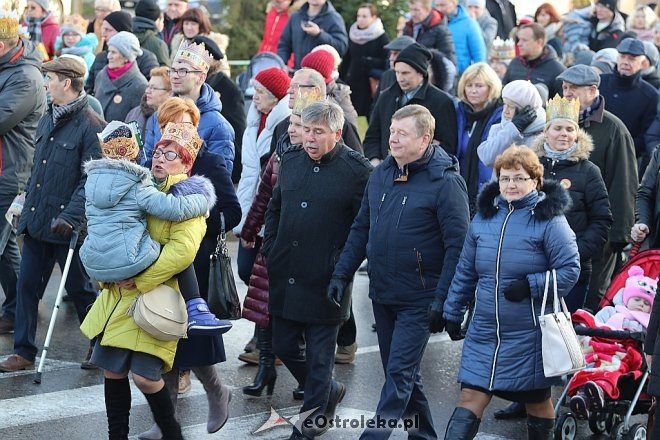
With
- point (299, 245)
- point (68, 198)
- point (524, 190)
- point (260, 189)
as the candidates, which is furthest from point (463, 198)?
point (68, 198)

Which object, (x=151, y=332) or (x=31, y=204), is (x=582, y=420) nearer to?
(x=151, y=332)

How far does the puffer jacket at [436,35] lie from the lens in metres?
15.0

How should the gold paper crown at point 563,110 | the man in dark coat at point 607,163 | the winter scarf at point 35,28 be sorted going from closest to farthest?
the gold paper crown at point 563,110
the man in dark coat at point 607,163
the winter scarf at point 35,28

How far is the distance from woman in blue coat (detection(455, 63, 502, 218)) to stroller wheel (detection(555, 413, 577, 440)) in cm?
295

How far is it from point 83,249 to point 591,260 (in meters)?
4.02

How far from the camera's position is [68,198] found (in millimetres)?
9336

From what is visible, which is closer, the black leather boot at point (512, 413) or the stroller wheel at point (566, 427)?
the stroller wheel at point (566, 427)

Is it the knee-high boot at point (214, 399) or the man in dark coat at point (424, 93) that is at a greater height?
the man in dark coat at point (424, 93)

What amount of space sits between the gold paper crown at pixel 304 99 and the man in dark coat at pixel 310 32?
287 inches

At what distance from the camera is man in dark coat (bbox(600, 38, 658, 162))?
1305 centimetres

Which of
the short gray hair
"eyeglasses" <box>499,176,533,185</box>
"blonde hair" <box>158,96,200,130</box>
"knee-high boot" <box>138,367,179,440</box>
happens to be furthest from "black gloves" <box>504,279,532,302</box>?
"blonde hair" <box>158,96,200,130</box>

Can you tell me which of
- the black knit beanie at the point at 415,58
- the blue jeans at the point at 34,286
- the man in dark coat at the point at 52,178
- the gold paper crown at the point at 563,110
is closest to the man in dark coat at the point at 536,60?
the black knit beanie at the point at 415,58

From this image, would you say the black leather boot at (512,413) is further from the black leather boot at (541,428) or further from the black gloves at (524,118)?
the black gloves at (524,118)

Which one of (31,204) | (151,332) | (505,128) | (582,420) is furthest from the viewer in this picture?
(505,128)
